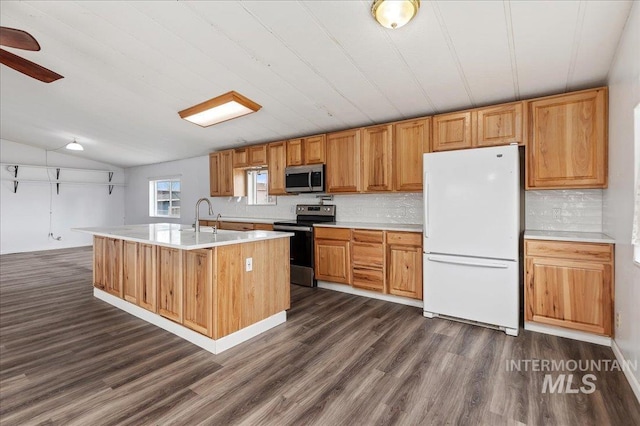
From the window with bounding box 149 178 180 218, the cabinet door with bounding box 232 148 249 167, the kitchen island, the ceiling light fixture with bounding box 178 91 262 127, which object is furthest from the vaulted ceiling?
the window with bounding box 149 178 180 218

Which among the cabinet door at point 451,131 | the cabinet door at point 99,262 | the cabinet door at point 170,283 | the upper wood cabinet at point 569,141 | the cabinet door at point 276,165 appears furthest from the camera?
the cabinet door at point 276,165

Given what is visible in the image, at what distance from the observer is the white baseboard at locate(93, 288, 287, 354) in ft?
8.05

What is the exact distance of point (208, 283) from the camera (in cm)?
242

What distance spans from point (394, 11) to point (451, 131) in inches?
70.6

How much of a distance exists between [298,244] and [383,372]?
2493 millimetres

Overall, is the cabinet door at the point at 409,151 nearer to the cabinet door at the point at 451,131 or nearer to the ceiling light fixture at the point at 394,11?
the cabinet door at the point at 451,131

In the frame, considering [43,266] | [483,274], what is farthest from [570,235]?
[43,266]

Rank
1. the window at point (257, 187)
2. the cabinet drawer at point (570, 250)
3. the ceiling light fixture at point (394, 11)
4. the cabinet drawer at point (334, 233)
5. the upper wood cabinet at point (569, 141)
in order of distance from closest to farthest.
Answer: the ceiling light fixture at point (394, 11), the cabinet drawer at point (570, 250), the upper wood cabinet at point (569, 141), the cabinet drawer at point (334, 233), the window at point (257, 187)

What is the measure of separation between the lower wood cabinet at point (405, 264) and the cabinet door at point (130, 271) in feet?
9.19

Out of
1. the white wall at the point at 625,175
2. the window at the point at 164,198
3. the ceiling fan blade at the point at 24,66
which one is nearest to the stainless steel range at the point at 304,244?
the ceiling fan blade at the point at 24,66

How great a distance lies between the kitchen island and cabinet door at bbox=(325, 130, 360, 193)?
148cm

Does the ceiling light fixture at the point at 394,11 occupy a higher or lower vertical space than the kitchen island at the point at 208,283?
higher

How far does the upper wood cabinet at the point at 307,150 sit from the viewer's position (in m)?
4.38

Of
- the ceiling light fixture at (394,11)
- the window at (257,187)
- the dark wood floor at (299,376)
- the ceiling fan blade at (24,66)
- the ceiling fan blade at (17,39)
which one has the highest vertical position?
the ceiling light fixture at (394,11)
